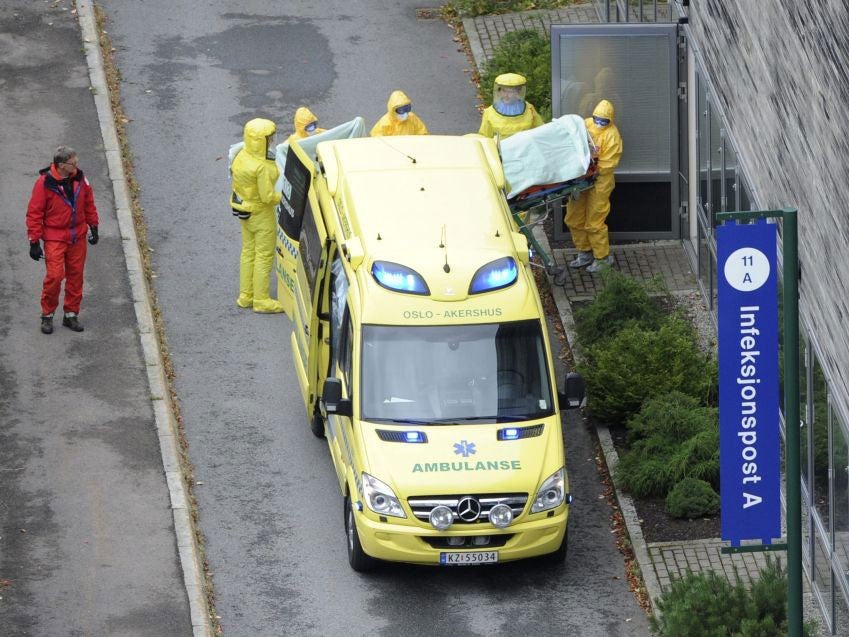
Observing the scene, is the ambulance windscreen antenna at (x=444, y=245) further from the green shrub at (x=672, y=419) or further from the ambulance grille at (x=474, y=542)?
the green shrub at (x=672, y=419)

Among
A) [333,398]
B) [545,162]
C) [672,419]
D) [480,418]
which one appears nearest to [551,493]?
[480,418]

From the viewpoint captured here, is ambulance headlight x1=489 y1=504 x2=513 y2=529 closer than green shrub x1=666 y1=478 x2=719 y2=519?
Yes

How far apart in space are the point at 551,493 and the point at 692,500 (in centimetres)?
193

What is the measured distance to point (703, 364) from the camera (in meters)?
19.1

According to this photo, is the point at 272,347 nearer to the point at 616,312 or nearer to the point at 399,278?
the point at 616,312

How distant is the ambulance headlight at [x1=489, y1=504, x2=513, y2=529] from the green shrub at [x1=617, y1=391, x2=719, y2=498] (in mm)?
2217

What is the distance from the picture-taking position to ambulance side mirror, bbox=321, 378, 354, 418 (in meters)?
16.3

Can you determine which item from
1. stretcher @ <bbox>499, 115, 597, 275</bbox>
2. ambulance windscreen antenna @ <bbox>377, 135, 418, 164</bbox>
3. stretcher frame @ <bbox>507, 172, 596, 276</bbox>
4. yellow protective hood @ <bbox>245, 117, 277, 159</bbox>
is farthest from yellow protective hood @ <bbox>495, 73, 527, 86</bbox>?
yellow protective hood @ <bbox>245, 117, 277, 159</bbox>

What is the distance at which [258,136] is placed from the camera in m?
19.8

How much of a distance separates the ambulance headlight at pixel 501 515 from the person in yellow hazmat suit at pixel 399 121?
6.65m

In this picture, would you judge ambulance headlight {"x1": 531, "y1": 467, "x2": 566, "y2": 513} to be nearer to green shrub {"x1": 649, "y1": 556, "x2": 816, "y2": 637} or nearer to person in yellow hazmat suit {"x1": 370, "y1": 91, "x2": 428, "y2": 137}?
green shrub {"x1": 649, "y1": 556, "x2": 816, "y2": 637}

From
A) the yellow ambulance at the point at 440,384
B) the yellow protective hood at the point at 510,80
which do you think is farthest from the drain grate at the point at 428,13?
the yellow ambulance at the point at 440,384

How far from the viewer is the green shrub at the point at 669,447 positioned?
58.3ft

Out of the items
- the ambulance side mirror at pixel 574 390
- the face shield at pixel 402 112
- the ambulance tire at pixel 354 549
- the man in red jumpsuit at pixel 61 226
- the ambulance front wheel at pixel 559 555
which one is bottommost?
the ambulance front wheel at pixel 559 555
